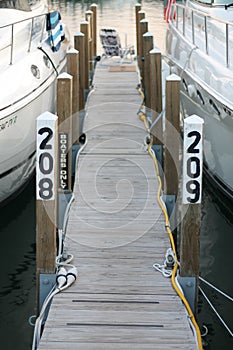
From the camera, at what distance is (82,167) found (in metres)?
7.29

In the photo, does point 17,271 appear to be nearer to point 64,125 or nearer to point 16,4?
point 64,125

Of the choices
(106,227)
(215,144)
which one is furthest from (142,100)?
(106,227)

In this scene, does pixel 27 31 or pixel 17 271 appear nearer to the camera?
pixel 17 271

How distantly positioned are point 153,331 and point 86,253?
1.24m

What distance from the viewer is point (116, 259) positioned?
5219mm

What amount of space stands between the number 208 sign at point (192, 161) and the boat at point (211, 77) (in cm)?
241

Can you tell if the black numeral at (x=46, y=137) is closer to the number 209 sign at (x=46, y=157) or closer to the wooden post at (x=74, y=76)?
the number 209 sign at (x=46, y=157)

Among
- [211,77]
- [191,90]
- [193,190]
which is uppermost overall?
[211,77]

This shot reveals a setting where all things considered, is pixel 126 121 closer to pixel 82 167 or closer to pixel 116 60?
pixel 82 167

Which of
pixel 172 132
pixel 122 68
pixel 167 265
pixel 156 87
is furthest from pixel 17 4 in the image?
pixel 167 265

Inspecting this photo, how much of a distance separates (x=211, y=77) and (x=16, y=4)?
3.88m

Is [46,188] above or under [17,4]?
under

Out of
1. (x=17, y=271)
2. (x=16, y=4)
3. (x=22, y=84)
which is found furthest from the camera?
(x=16, y=4)

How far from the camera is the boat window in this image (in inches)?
386
